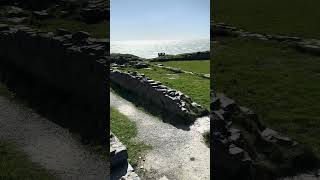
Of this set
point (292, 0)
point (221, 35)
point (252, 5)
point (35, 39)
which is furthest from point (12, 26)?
point (292, 0)

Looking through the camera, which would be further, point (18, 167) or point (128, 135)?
point (128, 135)

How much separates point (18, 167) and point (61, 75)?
5.17 metres

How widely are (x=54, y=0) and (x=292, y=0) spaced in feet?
59.5

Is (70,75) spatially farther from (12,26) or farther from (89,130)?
(12,26)

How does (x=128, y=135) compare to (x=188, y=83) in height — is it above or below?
below

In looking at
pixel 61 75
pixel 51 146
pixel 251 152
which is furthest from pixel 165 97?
pixel 251 152

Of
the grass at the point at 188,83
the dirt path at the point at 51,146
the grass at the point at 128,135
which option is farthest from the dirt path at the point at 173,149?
the grass at the point at 188,83

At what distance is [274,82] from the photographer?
1653cm

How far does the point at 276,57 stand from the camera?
19.8 m

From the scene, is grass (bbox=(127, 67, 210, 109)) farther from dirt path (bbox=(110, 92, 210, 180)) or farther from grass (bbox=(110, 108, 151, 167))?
grass (bbox=(110, 108, 151, 167))

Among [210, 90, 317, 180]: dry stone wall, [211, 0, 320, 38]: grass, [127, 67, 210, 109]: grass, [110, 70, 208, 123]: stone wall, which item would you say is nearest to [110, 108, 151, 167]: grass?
[110, 70, 208, 123]: stone wall

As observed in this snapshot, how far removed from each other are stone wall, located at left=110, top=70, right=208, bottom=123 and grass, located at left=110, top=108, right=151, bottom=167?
211 cm

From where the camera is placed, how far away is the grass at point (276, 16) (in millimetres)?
23859

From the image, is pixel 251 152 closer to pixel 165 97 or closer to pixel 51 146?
pixel 51 146
